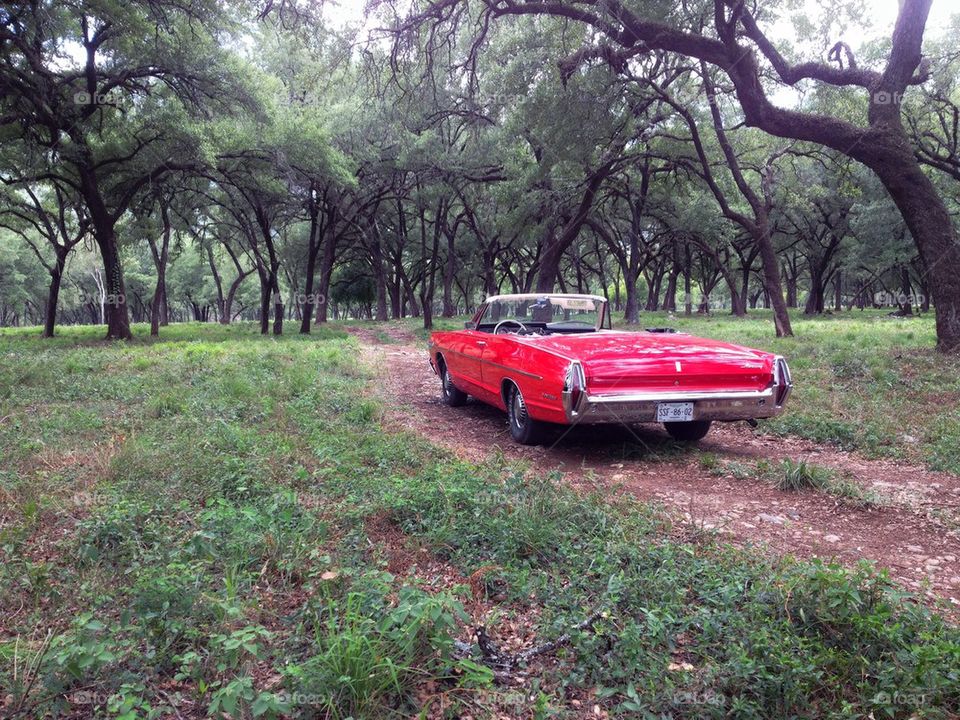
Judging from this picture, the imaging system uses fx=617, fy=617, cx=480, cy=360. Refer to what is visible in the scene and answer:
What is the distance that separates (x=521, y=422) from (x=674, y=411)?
1.50 metres

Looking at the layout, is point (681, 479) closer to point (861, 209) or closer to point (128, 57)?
point (128, 57)

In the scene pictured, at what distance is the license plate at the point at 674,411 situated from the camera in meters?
5.11

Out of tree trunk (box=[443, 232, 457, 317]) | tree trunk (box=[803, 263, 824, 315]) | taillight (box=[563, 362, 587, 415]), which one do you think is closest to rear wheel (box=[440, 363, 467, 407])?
taillight (box=[563, 362, 587, 415])

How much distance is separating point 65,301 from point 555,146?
5105 centimetres

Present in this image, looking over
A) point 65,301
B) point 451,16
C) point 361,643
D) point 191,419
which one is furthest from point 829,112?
point 65,301

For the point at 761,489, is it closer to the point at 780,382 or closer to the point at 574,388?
the point at 780,382

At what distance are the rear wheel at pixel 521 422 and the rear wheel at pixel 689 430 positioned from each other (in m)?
1.49

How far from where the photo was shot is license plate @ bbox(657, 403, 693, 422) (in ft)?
16.8

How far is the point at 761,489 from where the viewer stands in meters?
4.59

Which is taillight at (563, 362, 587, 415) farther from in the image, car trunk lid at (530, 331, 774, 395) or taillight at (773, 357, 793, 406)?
taillight at (773, 357, 793, 406)

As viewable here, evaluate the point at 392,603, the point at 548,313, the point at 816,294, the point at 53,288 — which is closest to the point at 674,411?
the point at 548,313

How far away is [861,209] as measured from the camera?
26438mm

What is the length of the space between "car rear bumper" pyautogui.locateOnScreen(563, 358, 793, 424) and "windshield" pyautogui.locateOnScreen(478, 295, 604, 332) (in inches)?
88.4

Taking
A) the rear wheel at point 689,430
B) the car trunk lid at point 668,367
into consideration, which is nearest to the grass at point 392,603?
the car trunk lid at point 668,367
